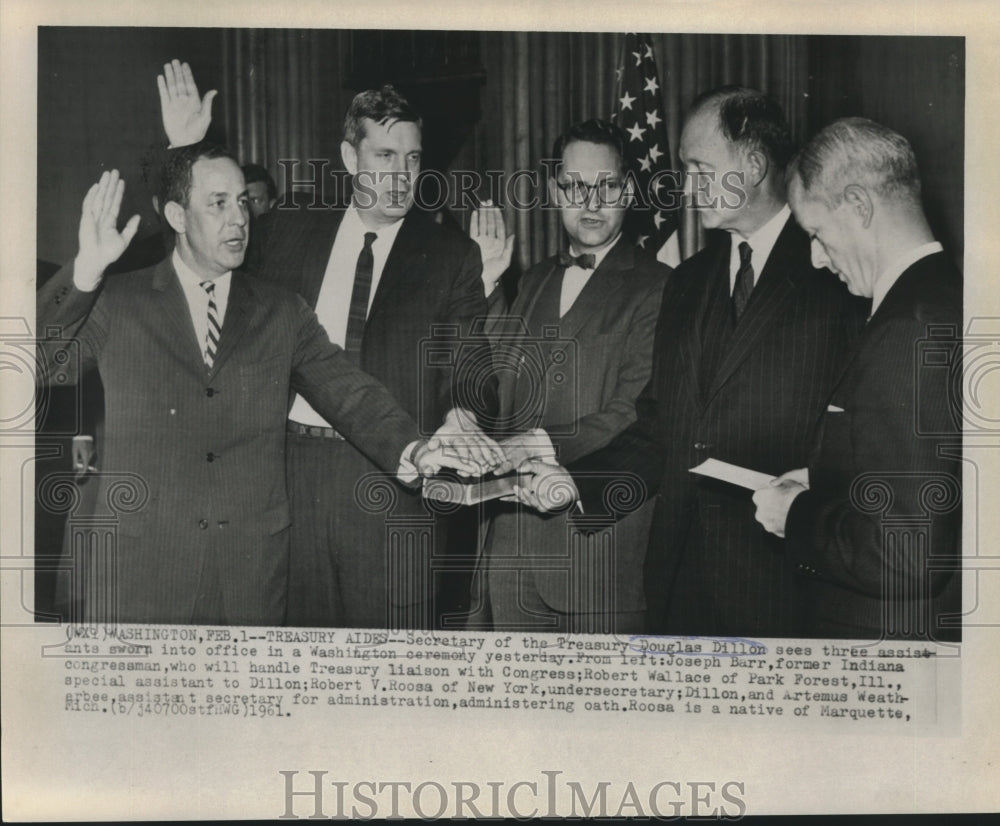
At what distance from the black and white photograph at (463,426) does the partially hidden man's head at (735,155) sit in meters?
0.02

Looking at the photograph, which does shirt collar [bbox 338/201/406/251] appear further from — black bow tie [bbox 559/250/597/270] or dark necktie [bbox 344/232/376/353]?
black bow tie [bbox 559/250/597/270]

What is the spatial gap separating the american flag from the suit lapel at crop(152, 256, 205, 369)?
1.84 m

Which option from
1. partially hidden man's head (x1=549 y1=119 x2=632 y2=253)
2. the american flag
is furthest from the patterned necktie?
the american flag

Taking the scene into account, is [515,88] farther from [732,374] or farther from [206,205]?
[732,374]

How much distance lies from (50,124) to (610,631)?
3.12 meters

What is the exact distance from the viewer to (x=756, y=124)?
166 inches

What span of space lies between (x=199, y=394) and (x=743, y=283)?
2269 mm

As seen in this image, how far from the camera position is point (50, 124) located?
4297 mm

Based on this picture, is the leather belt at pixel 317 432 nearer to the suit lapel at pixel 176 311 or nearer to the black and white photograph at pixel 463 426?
the black and white photograph at pixel 463 426

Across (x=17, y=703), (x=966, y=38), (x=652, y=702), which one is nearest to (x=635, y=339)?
(x=652, y=702)

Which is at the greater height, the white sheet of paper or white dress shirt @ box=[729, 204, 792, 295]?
white dress shirt @ box=[729, 204, 792, 295]

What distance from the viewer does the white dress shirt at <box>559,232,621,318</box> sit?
4270 millimetres

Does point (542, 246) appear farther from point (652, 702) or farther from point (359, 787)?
point (359, 787)

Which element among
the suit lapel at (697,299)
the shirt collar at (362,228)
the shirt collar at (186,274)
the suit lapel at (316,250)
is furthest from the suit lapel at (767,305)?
the shirt collar at (186,274)
